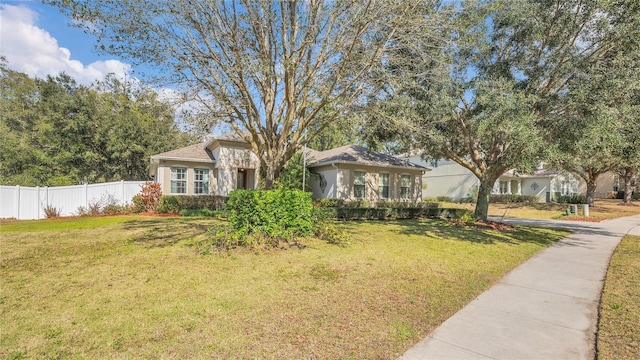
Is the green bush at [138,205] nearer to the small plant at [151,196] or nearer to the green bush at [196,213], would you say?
the small plant at [151,196]

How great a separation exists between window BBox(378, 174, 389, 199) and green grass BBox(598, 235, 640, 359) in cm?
1334

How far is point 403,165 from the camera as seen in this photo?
68.9 ft

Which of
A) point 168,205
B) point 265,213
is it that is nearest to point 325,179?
point 168,205

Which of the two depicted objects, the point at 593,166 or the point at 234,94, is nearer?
the point at 234,94

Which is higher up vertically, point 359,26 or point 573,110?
point 359,26

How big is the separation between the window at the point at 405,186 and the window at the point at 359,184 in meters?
3.29

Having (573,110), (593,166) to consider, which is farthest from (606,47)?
(593,166)

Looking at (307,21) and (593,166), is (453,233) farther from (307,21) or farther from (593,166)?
(593,166)

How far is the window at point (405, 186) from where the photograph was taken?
70.4 feet

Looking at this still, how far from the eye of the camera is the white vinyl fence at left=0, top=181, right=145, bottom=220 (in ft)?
45.9

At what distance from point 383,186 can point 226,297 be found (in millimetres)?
17147

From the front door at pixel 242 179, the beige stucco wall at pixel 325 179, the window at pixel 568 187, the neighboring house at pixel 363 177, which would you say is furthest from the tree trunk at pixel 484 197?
the window at pixel 568 187

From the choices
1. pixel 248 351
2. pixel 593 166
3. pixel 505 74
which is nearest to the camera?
pixel 248 351

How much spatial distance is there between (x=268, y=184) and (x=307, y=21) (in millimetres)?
4819
